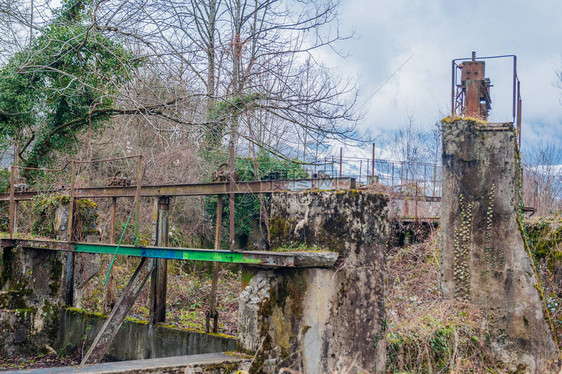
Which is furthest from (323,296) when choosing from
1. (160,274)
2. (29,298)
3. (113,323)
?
(29,298)

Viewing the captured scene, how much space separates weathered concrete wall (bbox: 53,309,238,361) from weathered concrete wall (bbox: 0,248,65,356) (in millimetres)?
311

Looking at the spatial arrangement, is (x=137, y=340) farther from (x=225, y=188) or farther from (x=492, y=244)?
(x=492, y=244)

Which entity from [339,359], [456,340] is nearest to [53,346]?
[339,359]

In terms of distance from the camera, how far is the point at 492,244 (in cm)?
916

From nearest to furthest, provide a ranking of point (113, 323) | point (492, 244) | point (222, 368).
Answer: point (222, 368) < point (113, 323) < point (492, 244)

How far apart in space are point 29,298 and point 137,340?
2.35m

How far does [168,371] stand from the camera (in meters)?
5.09

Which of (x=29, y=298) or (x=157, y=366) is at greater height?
(x=157, y=366)

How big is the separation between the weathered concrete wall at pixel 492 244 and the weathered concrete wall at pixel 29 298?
7164 millimetres

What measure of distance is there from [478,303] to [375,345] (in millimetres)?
4335

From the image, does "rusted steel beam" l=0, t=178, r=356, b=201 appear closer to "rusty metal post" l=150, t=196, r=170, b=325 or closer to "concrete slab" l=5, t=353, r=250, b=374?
"rusty metal post" l=150, t=196, r=170, b=325

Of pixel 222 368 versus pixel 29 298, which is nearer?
pixel 222 368

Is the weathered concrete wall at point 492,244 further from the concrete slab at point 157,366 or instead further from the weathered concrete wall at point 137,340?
the concrete slab at point 157,366

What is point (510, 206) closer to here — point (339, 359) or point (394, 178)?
point (339, 359)
